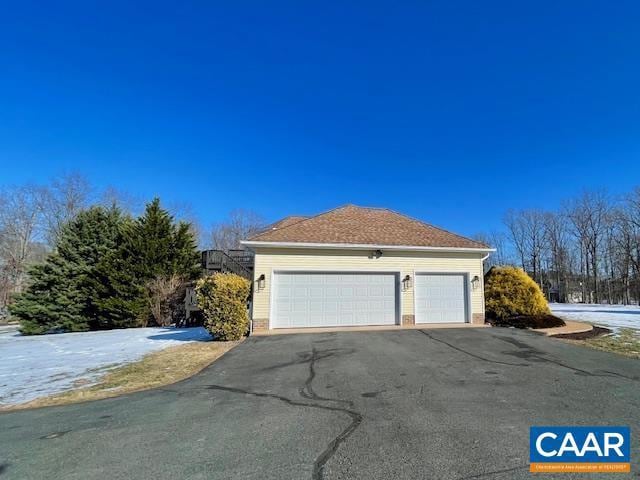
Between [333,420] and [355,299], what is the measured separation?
8.66 meters

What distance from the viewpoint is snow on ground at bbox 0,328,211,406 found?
618 centimetres

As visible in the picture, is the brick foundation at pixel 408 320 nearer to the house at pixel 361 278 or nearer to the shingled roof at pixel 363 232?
the house at pixel 361 278

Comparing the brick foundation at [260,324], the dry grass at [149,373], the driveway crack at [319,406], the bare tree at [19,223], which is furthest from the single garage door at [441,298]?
the bare tree at [19,223]

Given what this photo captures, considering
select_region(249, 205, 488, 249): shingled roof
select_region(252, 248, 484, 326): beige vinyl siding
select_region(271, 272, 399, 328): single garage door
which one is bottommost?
select_region(271, 272, 399, 328): single garage door

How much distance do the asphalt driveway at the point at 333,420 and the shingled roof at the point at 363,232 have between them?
612 centimetres

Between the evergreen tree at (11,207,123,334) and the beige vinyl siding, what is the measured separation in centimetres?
944

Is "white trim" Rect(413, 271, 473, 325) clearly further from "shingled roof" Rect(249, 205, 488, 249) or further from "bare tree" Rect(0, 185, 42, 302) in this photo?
"bare tree" Rect(0, 185, 42, 302)

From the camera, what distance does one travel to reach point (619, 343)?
358 inches

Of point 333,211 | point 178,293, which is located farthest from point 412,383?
point 178,293

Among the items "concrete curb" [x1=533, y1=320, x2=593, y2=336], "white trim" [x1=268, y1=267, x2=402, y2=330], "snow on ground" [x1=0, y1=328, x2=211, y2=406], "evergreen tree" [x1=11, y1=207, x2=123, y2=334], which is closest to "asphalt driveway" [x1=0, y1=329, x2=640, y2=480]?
"snow on ground" [x1=0, y1=328, x2=211, y2=406]

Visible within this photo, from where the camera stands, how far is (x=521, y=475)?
2816 mm

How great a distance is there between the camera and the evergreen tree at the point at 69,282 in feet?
49.9

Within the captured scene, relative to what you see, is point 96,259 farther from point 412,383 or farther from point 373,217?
point 412,383

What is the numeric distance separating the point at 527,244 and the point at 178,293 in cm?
3972
